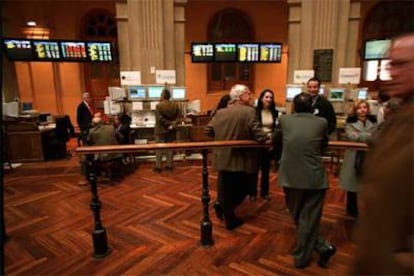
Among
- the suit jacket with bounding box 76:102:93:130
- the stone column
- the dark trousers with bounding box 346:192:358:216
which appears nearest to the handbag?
the dark trousers with bounding box 346:192:358:216

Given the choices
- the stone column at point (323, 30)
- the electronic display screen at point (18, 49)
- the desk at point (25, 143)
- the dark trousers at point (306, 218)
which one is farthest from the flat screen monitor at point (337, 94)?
the electronic display screen at point (18, 49)

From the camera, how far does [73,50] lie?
6.86m

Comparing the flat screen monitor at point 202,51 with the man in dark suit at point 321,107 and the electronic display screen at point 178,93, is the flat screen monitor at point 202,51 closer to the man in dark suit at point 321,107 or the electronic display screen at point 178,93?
the electronic display screen at point 178,93

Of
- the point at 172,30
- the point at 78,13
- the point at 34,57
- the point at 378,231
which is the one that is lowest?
the point at 378,231

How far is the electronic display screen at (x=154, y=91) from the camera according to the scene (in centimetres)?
637

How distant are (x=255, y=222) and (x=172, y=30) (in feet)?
14.8

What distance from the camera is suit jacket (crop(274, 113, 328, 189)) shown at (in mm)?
2375

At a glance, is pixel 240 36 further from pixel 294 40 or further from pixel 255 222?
pixel 255 222

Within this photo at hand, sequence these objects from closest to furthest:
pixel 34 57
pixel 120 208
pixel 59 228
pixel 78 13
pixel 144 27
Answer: pixel 59 228 → pixel 120 208 → pixel 144 27 → pixel 34 57 → pixel 78 13

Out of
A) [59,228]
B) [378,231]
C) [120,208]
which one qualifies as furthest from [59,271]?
[378,231]

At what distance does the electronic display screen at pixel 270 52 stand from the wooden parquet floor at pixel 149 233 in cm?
348

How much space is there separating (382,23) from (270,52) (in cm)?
423

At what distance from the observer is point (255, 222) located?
134 inches

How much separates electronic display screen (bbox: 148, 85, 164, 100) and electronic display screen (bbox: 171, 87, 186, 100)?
0.79ft
